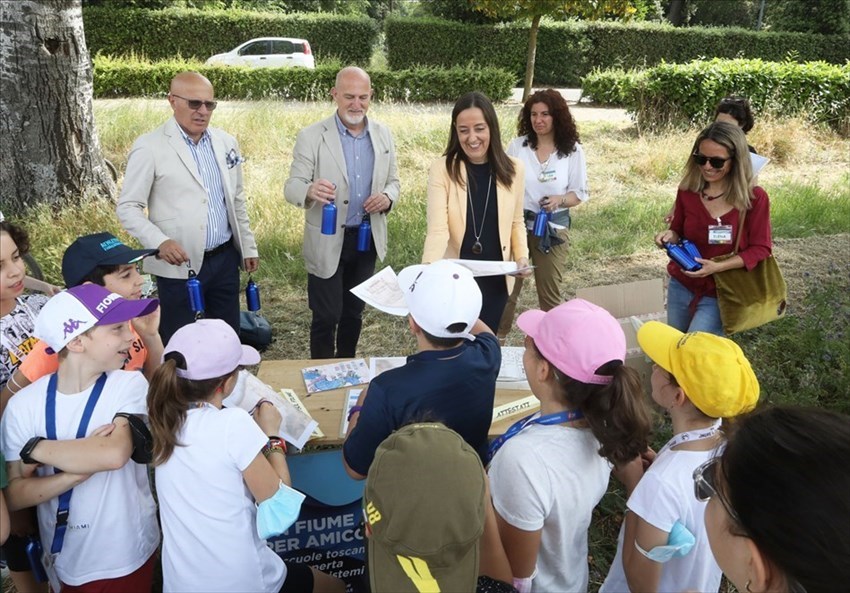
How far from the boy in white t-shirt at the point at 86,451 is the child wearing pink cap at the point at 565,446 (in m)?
1.13

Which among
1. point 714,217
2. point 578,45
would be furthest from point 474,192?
point 578,45

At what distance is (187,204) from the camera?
11.9 feet

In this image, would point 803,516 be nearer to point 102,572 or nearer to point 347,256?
point 102,572

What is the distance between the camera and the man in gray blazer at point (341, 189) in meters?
3.84

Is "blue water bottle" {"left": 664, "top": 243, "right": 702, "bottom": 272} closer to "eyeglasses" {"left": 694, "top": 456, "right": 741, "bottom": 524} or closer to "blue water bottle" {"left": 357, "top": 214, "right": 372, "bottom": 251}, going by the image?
"blue water bottle" {"left": 357, "top": 214, "right": 372, "bottom": 251}

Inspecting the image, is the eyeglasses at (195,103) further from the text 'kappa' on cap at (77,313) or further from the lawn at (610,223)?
the lawn at (610,223)

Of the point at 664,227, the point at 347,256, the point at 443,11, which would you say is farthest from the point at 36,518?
the point at 443,11

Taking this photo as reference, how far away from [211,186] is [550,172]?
2.15m

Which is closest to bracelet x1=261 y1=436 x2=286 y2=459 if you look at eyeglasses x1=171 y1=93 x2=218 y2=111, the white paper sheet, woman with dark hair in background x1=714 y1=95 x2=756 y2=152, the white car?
the white paper sheet

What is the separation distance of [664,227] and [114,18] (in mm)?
18532

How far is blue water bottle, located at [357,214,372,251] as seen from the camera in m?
3.90

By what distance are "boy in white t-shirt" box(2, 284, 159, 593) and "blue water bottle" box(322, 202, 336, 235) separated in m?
1.67

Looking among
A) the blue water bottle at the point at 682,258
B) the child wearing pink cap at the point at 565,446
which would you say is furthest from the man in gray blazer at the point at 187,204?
the blue water bottle at the point at 682,258

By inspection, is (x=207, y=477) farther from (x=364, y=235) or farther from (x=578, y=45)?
(x=578, y=45)
